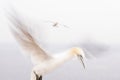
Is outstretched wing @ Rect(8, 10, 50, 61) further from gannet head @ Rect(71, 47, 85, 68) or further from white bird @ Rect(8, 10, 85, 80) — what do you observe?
gannet head @ Rect(71, 47, 85, 68)

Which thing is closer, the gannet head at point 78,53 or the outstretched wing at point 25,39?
the outstretched wing at point 25,39

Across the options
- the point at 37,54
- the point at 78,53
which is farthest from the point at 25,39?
the point at 78,53

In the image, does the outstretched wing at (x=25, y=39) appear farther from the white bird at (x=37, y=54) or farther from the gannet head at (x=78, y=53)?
the gannet head at (x=78, y=53)

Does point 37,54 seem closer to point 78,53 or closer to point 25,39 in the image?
point 25,39

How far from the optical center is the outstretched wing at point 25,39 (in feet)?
4.68

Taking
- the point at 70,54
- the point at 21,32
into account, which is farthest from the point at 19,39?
the point at 70,54

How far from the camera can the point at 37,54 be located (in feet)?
5.66

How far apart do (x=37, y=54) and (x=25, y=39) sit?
18cm

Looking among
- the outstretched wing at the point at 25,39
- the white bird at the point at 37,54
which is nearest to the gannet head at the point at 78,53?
the white bird at the point at 37,54

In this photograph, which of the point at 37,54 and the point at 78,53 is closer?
the point at 78,53

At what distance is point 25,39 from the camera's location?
5.22 feet

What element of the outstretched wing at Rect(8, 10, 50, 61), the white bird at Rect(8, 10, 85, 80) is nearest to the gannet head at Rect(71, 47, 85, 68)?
the white bird at Rect(8, 10, 85, 80)

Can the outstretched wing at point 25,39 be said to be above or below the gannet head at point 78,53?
above

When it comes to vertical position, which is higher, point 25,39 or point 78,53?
point 25,39
